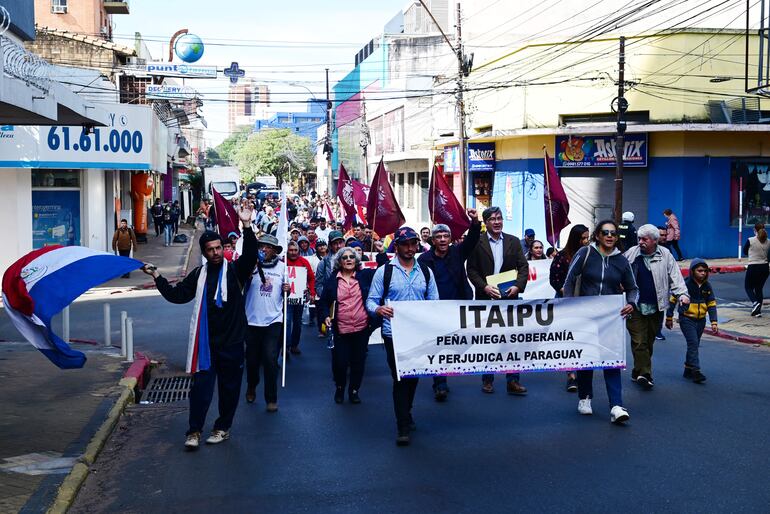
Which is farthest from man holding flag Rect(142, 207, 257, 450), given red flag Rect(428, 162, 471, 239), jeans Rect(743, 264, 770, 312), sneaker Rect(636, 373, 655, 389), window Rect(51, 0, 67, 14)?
window Rect(51, 0, 67, 14)

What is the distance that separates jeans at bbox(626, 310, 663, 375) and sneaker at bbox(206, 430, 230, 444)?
4431 millimetres

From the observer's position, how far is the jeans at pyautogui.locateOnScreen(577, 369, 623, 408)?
8492 mm

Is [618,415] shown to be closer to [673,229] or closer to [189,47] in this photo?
[673,229]

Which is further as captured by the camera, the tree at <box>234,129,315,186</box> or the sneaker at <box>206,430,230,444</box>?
the tree at <box>234,129,315,186</box>

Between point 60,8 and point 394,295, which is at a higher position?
point 60,8

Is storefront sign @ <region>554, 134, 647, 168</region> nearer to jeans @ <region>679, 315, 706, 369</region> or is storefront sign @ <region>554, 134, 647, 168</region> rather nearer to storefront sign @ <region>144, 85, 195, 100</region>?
storefront sign @ <region>144, 85, 195, 100</region>

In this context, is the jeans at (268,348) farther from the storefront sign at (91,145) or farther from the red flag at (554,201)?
the storefront sign at (91,145)

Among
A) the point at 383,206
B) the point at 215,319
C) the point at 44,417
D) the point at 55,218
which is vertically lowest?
the point at 44,417

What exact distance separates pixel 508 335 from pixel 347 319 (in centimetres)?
181

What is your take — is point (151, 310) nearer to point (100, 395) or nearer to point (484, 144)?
point (100, 395)

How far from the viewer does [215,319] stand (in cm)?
764

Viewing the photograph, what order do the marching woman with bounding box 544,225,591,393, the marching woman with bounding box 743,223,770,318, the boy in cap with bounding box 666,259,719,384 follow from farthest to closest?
1. the marching woman with bounding box 743,223,770,318
2. the boy in cap with bounding box 666,259,719,384
3. the marching woman with bounding box 544,225,591,393

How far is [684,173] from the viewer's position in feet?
94.3

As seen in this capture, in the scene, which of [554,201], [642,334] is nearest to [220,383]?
[642,334]
